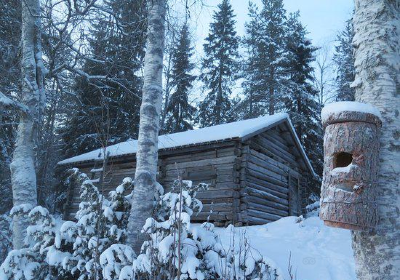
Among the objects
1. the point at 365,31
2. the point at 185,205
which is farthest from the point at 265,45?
the point at 365,31

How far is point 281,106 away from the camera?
75.6 ft

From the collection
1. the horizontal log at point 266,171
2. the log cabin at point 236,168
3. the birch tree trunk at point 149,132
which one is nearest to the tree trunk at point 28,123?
the birch tree trunk at point 149,132

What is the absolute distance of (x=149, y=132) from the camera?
5.62 meters

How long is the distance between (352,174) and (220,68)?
26620 millimetres

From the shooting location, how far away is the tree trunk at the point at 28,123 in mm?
6004

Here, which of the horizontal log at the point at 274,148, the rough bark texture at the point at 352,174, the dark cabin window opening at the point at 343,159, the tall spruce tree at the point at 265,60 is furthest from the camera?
the tall spruce tree at the point at 265,60

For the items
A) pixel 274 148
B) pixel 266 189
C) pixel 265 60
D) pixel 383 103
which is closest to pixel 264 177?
pixel 266 189

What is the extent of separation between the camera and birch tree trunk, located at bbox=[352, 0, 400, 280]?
1939 millimetres

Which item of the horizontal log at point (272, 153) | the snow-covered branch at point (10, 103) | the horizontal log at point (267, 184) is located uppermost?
the horizontal log at point (272, 153)

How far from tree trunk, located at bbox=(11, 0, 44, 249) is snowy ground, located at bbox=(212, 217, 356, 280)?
11.7 feet

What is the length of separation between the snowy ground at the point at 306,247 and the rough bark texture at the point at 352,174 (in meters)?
3.36

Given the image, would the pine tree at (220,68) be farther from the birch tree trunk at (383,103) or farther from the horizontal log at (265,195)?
the birch tree trunk at (383,103)

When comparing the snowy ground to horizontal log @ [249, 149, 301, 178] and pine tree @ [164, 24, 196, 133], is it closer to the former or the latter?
horizontal log @ [249, 149, 301, 178]

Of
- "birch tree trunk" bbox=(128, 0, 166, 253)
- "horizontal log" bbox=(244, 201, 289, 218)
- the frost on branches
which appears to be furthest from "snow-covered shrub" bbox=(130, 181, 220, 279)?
"horizontal log" bbox=(244, 201, 289, 218)
